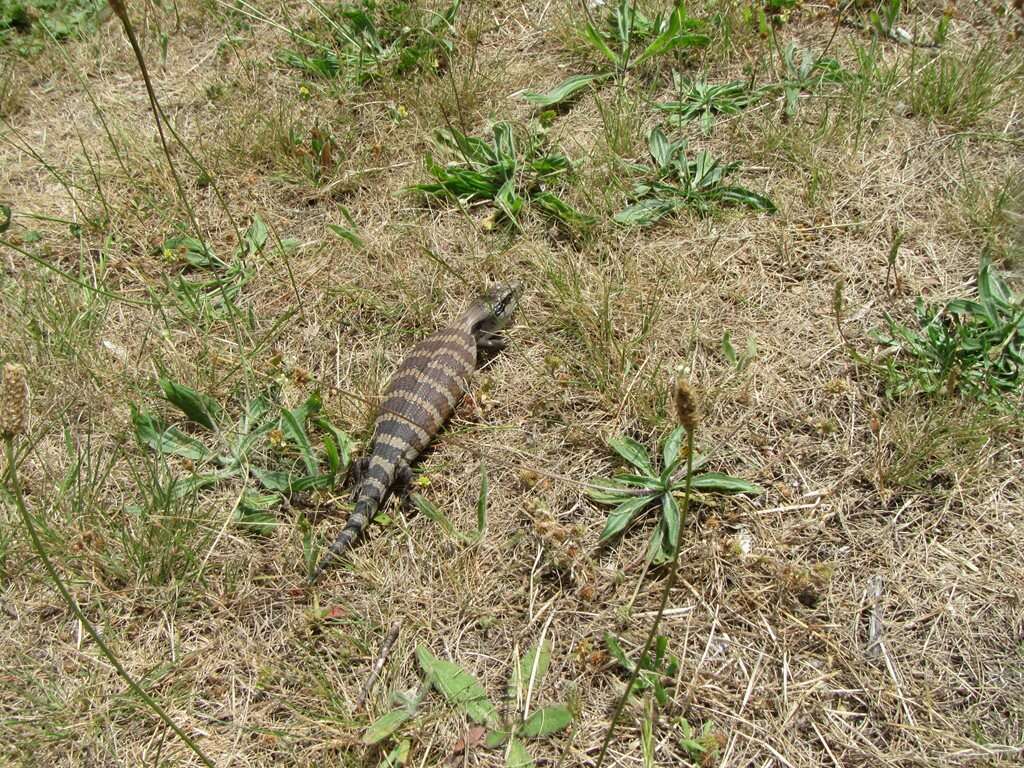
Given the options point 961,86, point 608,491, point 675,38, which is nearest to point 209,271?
point 608,491

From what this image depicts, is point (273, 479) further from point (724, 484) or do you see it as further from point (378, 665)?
point (724, 484)

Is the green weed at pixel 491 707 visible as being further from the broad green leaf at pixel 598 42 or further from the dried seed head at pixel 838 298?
the broad green leaf at pixel 598 42

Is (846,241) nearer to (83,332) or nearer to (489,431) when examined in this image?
(489,431)

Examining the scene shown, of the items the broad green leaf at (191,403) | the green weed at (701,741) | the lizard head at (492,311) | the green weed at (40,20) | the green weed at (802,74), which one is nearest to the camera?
the green weed at (701,741)

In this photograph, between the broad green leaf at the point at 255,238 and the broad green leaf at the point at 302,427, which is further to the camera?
the broad green leaf at the point at 255,238

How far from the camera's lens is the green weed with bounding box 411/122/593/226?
410 centimetres

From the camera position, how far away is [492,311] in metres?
3.69

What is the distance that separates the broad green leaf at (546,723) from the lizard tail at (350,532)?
0.99 meters

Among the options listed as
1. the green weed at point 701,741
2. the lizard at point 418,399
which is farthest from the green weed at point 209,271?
the green weed at point 701,741

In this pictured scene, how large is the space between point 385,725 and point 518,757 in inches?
18.3

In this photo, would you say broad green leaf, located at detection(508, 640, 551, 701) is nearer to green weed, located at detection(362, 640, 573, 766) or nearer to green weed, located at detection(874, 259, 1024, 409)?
green weed, located at detection(362, 640, 573, 766)

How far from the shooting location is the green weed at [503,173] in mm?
4098

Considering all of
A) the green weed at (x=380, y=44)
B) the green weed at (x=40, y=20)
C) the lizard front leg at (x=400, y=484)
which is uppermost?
the green weed at (x=40, y=20)

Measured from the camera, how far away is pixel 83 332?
379cm
